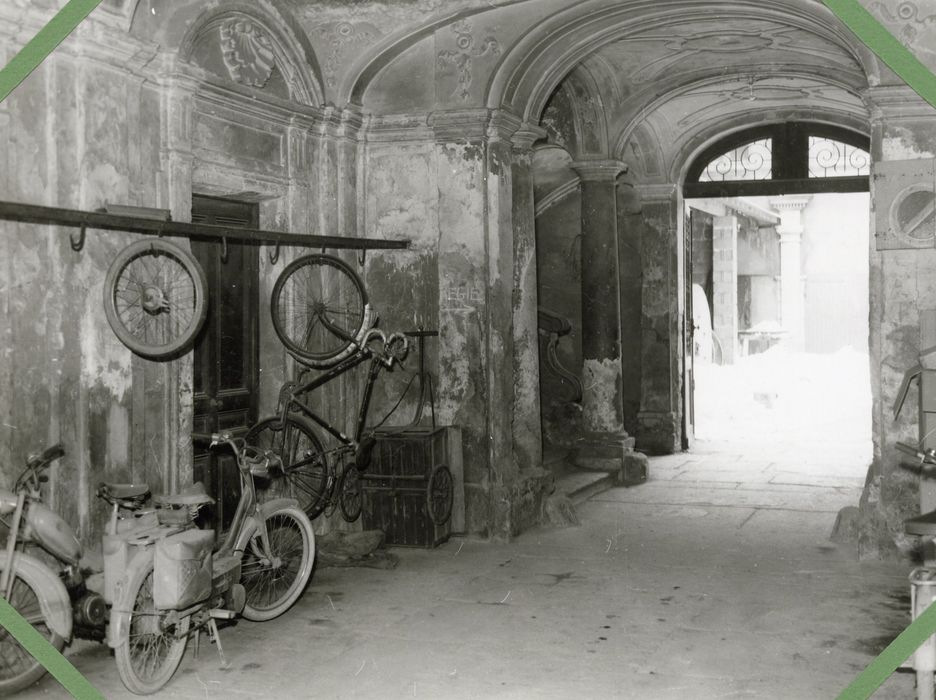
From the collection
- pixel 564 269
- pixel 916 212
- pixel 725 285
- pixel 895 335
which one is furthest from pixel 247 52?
pixel 725 285

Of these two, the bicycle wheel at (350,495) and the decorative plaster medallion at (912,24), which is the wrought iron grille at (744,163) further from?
the bicycle wheel at (350,495)

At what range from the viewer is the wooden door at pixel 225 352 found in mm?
7660

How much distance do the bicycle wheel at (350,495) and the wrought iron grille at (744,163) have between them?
7.83 meters

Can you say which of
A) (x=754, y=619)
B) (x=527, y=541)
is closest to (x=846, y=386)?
(x=527, y=541)

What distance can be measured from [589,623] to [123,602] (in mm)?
2726

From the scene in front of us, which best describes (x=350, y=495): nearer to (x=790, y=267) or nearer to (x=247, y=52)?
(x=247, y=52)

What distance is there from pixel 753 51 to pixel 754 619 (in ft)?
22.3

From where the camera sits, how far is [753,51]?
36.7 feet

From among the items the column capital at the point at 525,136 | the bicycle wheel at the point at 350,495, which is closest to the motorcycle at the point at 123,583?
the bicycle wheel at the point at 350,495

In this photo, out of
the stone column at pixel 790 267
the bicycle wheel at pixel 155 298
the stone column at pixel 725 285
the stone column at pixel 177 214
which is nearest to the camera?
the bicycle wheel at pixel 155 298

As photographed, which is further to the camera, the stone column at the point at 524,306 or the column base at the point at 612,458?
the column base at the point at 612,458

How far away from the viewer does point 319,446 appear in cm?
810

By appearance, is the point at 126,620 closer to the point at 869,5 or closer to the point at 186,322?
the point at 186,322

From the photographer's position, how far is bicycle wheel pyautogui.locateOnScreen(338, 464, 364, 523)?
8.41 m
